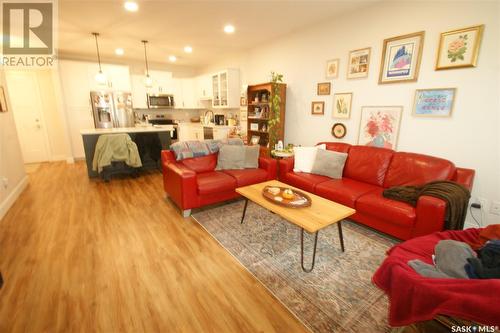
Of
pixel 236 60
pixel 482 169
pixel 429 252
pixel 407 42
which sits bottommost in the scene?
pixel 429 252

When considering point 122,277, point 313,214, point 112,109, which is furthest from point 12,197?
point 313,214

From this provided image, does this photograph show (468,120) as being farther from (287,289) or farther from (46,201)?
(46,201)

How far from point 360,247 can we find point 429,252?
0.84 meters

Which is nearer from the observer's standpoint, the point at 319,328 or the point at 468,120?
the point at 319,328

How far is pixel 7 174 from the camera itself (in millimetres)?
3225

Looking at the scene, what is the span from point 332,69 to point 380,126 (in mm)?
1197

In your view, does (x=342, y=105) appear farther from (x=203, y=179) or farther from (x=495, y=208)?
(x=203, y=179)

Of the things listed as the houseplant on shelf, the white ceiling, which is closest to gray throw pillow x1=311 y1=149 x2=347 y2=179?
the houseplant on shelf

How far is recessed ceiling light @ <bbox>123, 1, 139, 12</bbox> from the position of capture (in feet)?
9.43

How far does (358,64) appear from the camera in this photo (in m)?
3.19

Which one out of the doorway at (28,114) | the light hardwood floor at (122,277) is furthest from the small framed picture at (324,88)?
the doorway at (28,114)

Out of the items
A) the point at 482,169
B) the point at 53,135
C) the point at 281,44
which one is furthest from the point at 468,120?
the point at 53,135

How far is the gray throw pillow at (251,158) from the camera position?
3.46 metres

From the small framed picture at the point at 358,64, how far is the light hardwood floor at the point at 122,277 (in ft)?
9.89
